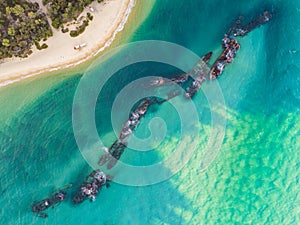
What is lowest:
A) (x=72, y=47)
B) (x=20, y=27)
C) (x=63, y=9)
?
(x=20, y=27)

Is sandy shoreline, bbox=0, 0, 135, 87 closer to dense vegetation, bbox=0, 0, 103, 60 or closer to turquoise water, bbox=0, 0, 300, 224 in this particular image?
dense vegetation, bbox=0, 0, 103, 60

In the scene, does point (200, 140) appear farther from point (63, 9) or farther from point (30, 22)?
point (30, 22)

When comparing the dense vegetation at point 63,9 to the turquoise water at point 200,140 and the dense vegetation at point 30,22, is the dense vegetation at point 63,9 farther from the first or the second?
the turquoise water at point 200,140

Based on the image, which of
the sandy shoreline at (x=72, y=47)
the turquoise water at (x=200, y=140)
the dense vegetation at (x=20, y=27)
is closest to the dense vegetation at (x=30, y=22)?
the dense vegetation at (x=20, y=27)

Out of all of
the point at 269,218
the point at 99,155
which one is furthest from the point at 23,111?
the point at 269,218

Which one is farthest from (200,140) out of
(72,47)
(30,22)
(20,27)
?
(20,27)

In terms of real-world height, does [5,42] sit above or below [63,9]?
below
